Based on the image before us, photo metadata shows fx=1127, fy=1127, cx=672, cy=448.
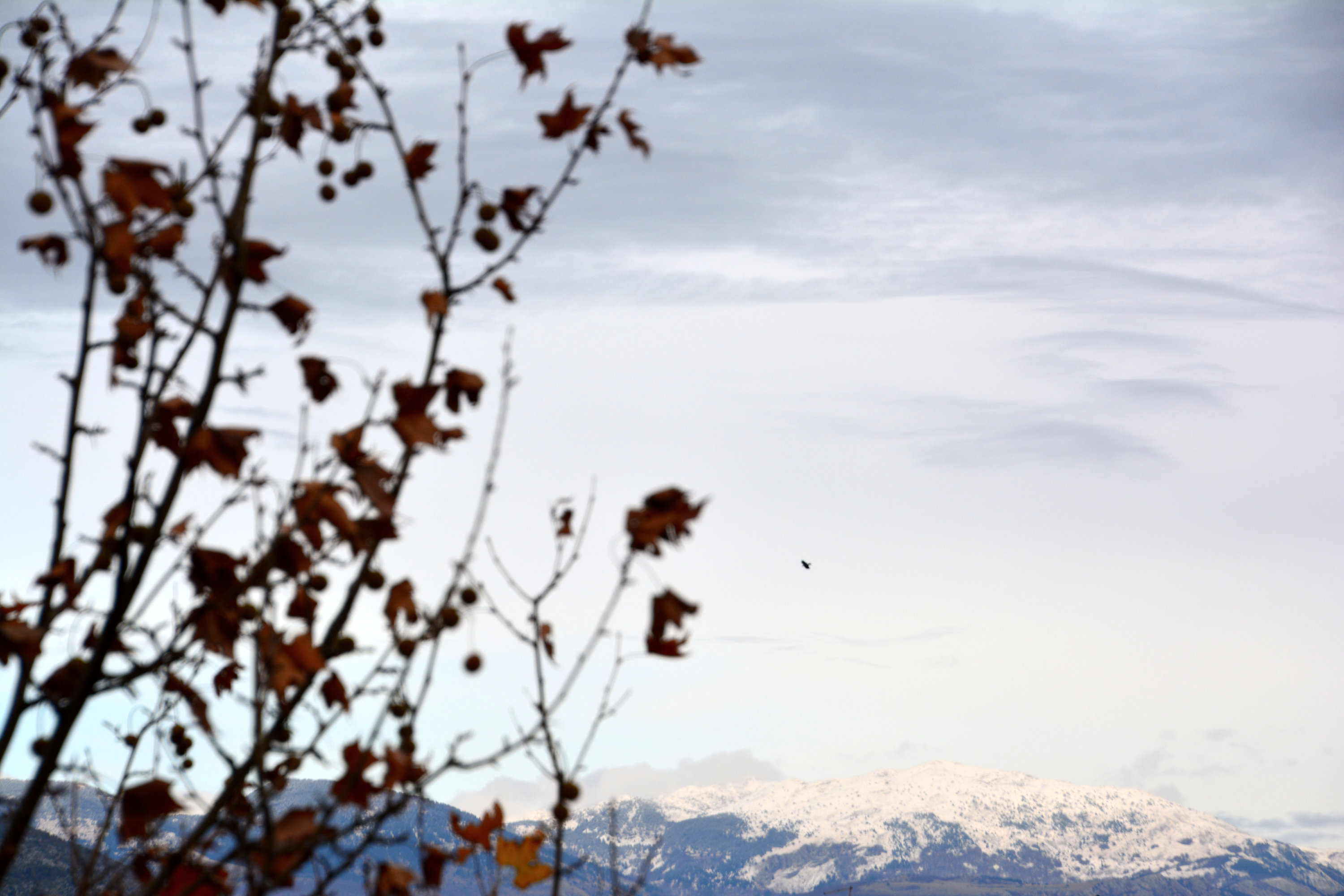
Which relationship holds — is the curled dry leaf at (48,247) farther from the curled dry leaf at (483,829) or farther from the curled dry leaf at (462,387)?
the curled dry leaf at (483,829)

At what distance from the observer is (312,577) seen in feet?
17.4

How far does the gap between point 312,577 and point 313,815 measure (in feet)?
3.69

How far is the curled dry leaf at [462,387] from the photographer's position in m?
5.50

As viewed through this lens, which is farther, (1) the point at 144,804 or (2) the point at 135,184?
(1) the point at 144,804

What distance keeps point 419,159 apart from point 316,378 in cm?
129

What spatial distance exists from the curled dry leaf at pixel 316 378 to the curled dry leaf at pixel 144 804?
187 centimetres

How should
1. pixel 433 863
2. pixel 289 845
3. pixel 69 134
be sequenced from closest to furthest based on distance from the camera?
pixel 289 845
pixel 69 134
pixel 433 863

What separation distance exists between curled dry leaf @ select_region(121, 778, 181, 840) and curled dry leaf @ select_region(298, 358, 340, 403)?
1865 mm

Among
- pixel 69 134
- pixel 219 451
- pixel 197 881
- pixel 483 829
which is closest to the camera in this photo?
pixel 69 134

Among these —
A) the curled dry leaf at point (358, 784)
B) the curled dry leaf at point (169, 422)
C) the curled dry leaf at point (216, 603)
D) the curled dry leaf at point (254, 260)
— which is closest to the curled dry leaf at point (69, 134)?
the curled dry leaf at point (254, 260)

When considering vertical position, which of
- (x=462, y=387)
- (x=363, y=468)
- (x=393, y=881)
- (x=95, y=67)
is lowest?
(x=393, y=881)

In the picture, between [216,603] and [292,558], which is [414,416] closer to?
[292,558]

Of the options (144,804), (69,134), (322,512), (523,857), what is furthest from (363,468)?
(523,857)

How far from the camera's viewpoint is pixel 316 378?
5414 millimetres
